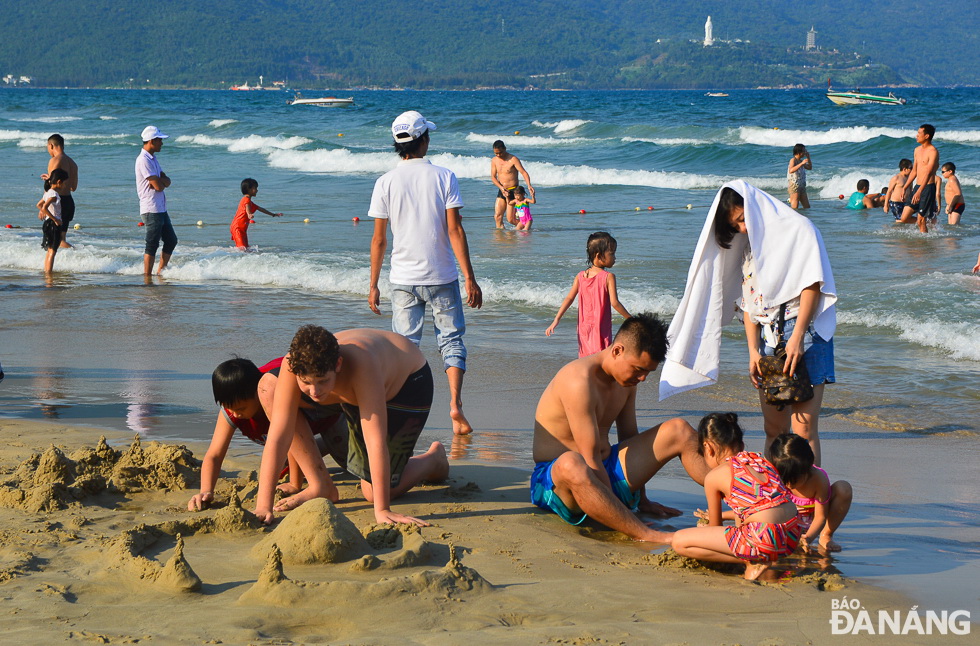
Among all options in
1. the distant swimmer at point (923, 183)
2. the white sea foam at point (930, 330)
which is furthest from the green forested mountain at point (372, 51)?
the white sea foam at point (930, 330)

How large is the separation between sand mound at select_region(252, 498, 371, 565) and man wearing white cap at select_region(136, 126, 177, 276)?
24.8ft

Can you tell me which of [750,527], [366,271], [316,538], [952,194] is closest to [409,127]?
[316,538]

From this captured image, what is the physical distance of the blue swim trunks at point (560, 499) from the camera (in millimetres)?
4355

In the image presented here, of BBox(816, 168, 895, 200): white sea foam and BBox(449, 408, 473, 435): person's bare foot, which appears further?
BBox(816, 168, 895, 200): white sea foam

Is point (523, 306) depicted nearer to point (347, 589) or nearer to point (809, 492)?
point (809, 492)

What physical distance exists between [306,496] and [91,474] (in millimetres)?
1018

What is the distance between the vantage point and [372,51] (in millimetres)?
161375

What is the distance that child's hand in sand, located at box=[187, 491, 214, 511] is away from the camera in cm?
438

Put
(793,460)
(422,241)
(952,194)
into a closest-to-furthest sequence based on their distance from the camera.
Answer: (793,460), (422,241), (952,194)

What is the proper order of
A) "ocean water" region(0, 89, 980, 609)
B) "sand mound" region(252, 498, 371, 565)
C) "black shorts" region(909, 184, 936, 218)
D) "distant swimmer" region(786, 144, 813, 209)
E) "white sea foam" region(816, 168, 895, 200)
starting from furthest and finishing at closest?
"white sea foam" region(816, 168, 895, 200) < "distant swimmer" region(786, 144, 813, 209) < "black shorts" region(909, 184, 936, 218) < "ocean water" region(0, 89, 980, 609) < "sand mound" region(252, 498, 371, 565)

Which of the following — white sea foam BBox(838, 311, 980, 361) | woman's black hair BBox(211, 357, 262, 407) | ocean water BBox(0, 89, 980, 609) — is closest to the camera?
woman's black hair BBox(211, 357, 262, 407)

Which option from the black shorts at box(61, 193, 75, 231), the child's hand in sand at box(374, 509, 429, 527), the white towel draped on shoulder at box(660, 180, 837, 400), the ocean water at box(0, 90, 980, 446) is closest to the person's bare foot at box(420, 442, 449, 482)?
the child's hand in sand at box(374, 509, 429, 527)

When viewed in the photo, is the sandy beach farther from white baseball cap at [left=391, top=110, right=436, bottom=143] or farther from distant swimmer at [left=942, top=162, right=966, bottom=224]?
distant swimmer at [left=942, top=162, right=966, bottom=224]

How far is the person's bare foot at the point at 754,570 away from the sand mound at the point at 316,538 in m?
1.42
